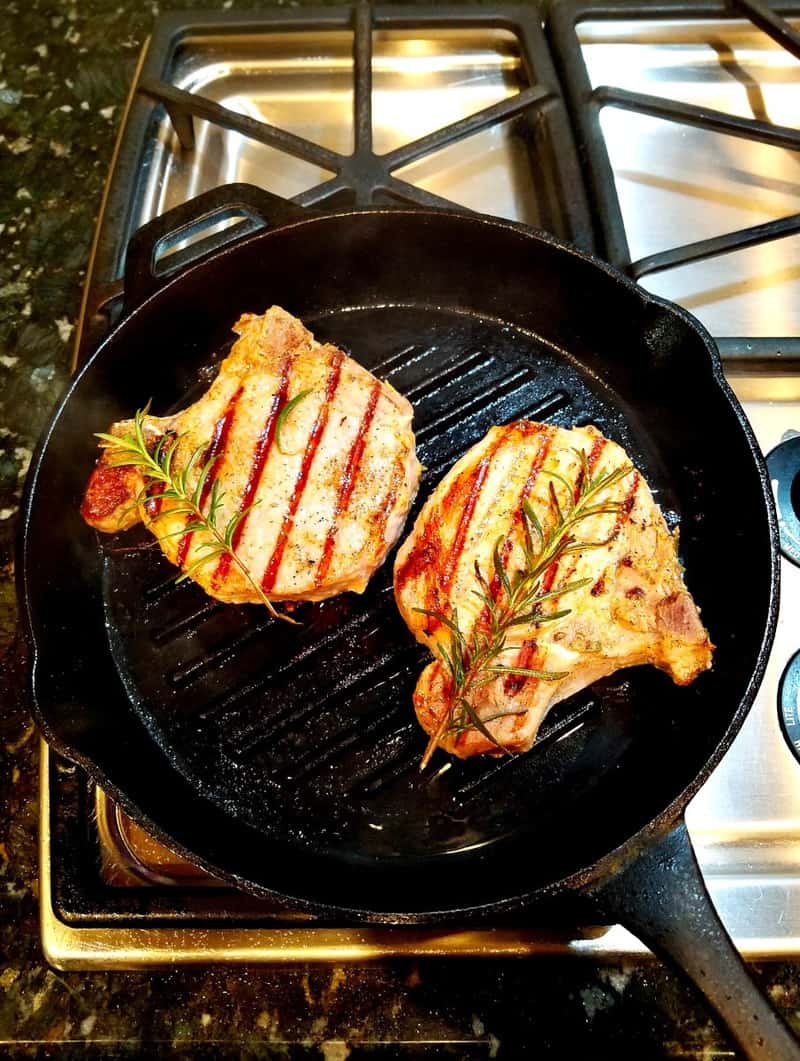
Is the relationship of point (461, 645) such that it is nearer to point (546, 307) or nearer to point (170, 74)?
point (546, 307)

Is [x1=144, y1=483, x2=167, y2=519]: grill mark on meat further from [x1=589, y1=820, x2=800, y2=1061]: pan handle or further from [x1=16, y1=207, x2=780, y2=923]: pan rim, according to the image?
[x1=589, y1=820, x2=800, y2=1061]: pan handle

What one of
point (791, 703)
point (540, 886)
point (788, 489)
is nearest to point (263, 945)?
point (540, 886)

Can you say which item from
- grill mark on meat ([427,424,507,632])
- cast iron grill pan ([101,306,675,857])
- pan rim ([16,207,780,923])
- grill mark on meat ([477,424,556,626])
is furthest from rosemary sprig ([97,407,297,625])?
Result: grill mark on meat ([477,424,556,626])

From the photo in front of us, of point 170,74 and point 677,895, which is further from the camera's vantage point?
point 170,74

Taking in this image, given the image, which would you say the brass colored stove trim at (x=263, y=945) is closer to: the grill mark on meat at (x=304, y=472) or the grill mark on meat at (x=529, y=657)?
the grill mark on meat at (x=529, y=657)

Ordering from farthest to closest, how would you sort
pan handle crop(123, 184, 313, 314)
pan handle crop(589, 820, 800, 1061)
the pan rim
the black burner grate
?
the black burner grate < pan handle crop(123, 184, 313, 314) < the pan rim < pan handle crop(589, 820, 800, 1061)

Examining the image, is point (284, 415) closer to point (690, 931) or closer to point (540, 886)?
point (540, 886)

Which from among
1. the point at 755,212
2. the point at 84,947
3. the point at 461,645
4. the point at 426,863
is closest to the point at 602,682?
the point at 461,645
